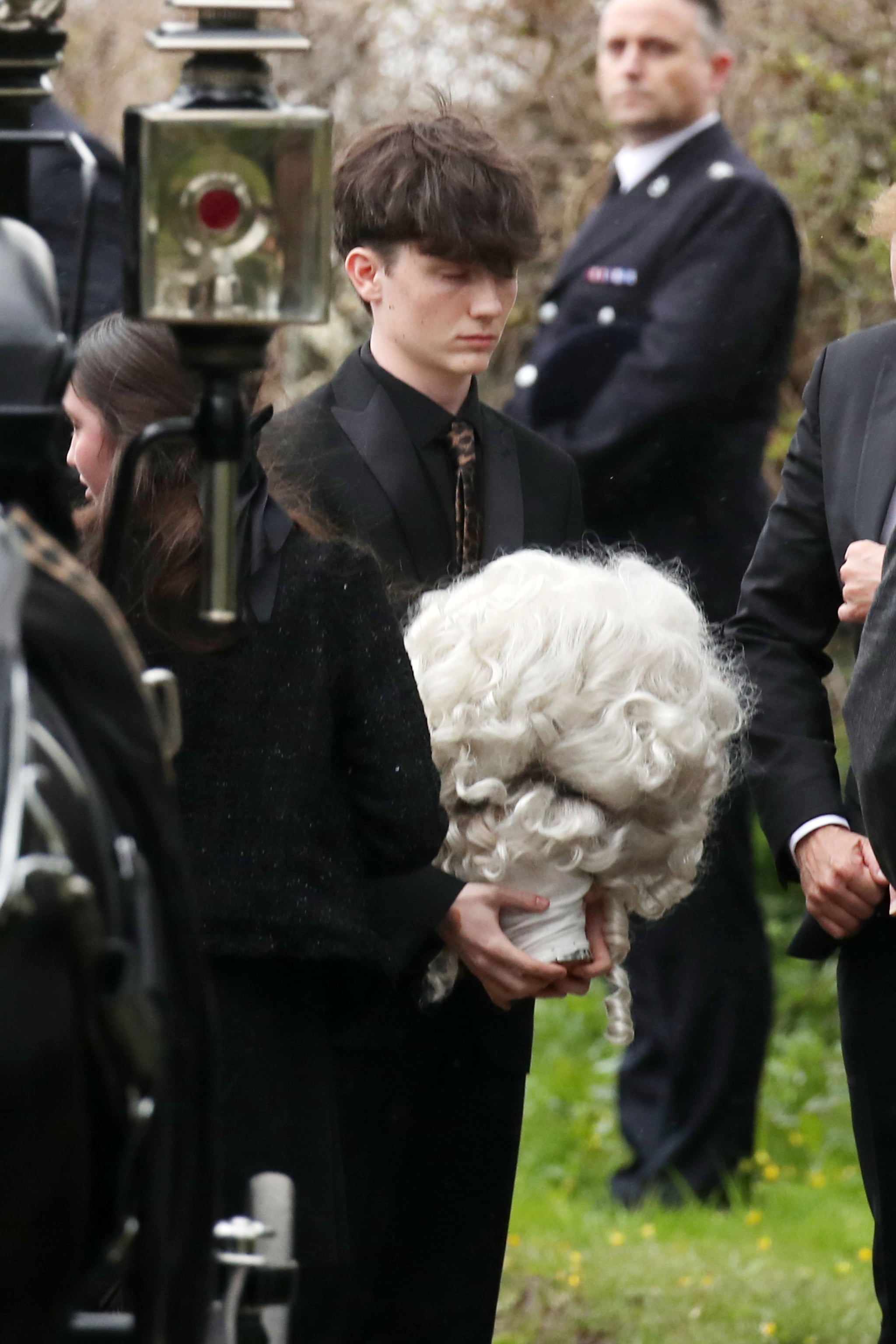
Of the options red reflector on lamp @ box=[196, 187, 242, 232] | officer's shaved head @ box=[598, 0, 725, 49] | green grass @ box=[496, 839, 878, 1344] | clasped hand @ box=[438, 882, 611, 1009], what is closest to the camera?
red reflector on lamp @ box=[196, 187, 242, 232]

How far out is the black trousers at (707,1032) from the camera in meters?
4.77

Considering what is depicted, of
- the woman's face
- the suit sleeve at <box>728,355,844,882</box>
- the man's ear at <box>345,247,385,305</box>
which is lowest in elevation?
A: the suit sleeve at <box>728,355,844,882</box>

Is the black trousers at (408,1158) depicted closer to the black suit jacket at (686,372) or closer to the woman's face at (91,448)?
the woman's face at (91,448)

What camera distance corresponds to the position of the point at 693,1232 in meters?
4.54

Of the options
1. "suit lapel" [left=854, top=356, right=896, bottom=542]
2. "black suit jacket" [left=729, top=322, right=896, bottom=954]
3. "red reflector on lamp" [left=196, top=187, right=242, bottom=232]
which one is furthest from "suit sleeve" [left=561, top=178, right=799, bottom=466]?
"red reflector on lamp" [left=196, top=187, right=242, bottom=232]

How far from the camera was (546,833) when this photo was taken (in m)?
2.76

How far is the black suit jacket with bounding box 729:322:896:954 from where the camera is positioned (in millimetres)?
3256

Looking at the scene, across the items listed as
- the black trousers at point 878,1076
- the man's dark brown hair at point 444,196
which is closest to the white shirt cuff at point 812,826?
the black trousers at point 878,1076

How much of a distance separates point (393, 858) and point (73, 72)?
5.89 m

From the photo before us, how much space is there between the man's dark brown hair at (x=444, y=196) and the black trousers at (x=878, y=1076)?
46.1 inches

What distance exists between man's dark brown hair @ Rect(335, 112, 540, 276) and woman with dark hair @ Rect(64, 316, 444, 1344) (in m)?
0.77

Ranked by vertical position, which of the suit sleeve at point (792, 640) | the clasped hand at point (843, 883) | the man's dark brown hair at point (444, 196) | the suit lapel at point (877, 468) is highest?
the man's dark brown hair at point (444, 196)

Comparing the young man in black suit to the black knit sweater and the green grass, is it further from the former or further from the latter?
the green grass

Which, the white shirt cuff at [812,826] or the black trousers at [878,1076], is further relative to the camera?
the white shirt cuff at [812,826]
